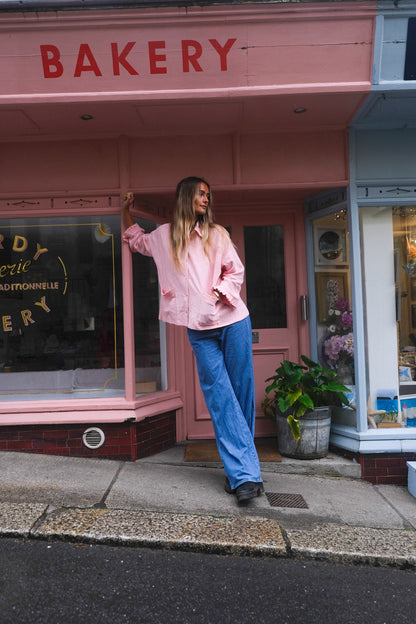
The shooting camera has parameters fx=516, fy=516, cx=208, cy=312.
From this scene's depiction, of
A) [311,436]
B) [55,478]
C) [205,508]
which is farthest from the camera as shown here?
[311,436]

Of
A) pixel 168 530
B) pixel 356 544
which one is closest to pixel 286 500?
pixel 356 544

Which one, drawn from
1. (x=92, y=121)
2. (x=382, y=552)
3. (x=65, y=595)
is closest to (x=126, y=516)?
(x=65, y=595)

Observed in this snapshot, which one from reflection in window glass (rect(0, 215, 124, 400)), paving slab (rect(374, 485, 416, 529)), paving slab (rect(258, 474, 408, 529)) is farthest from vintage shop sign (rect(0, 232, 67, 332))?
paving slab (rect(374, 485, 416, 529))

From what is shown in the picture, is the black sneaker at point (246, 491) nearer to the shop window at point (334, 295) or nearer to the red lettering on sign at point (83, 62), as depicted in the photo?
the shop window at point (334, 295)

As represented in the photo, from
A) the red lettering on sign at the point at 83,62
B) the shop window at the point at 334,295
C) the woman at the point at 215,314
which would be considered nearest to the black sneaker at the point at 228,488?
the woman at the point at 215,314

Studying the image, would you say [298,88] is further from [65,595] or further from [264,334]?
[65,595]

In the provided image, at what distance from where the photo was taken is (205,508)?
338 cm

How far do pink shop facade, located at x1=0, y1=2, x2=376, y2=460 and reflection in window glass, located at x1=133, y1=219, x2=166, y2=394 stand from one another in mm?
18

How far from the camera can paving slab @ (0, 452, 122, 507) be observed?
3.41m

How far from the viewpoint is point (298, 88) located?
3865mm

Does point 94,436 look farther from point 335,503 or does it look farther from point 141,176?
point 141,176

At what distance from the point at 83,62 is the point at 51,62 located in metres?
0.24

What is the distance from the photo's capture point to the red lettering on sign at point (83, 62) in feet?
12.5

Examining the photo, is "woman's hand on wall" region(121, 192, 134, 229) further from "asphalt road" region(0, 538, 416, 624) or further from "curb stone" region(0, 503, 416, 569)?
"asphalt road" region(0, 538, 416, 624)
